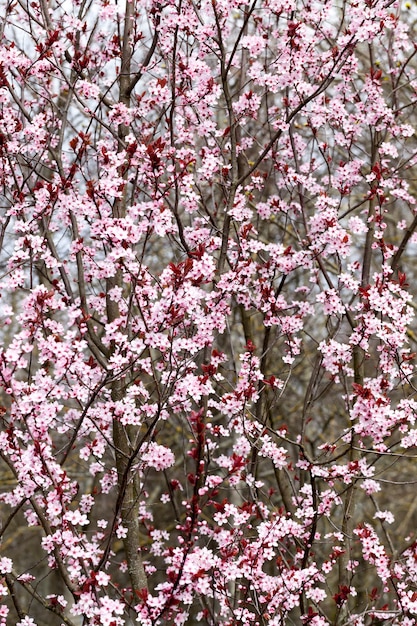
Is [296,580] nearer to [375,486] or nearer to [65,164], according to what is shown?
[375,486]

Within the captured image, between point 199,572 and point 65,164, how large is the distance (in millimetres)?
3933

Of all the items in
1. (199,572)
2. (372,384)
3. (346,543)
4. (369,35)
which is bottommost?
(199,572)

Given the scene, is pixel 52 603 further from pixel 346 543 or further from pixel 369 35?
pixel 369 35

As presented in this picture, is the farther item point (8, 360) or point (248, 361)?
point (248, 361)

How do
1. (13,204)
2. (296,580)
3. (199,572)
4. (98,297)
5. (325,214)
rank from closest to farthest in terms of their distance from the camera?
(199,572), (296,580), (13,204), (325,214), (98,297)

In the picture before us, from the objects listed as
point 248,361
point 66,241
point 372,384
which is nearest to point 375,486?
point 372,384

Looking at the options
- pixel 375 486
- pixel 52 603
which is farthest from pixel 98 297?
pixel 375 486

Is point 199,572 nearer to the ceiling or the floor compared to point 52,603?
nearer to the floor

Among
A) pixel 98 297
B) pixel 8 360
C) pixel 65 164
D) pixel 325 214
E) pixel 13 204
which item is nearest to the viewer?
pixel 8 360

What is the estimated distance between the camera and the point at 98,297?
5137 millimetres

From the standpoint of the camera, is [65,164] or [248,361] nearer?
[248,361]

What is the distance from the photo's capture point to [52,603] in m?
4.12

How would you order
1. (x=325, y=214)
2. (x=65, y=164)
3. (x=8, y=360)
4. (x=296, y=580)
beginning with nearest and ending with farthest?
(x=8, y=360)
(x=296, y=580)
(x=325, y=214)
(x=65, y=164)

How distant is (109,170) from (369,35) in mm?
1835
